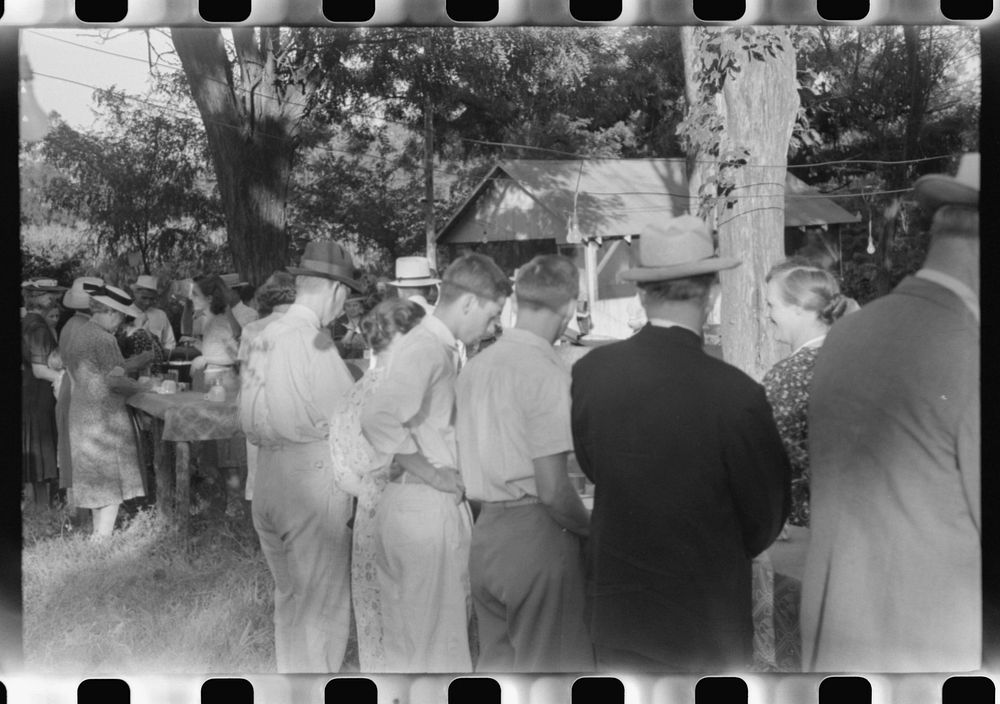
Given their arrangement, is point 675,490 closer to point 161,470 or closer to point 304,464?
point 304,464

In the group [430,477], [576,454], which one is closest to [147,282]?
[430,477]

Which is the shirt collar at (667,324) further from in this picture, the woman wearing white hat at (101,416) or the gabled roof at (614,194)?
the woman wearing white hat at (101,416)

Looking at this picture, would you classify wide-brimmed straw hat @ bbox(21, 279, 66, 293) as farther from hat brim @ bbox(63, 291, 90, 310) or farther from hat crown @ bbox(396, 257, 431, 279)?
hat crown @ bbox(396, 257, 431, 279)

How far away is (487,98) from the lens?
188 inches

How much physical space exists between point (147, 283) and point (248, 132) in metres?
0.79

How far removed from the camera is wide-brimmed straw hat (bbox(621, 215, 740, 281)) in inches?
137

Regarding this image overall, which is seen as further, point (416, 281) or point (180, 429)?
point (180, 429)

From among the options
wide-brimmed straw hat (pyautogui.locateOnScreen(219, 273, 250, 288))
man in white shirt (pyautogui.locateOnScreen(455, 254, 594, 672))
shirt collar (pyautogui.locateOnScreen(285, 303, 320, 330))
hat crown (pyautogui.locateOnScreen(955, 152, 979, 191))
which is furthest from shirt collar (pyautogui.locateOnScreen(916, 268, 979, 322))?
wide-brimmed straw hat (pyautogui.locateOnScreen(219, 273, 250, 288))

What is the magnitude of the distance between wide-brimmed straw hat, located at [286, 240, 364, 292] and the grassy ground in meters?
1.13

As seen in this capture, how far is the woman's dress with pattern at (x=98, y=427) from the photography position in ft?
16.1

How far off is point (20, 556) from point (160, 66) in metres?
2.22

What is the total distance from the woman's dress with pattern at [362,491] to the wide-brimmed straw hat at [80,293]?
1269 mm

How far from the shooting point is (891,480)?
3.65 meters

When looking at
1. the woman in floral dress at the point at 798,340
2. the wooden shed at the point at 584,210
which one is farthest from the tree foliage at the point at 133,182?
the woman in floral dress at the point at 798,340
